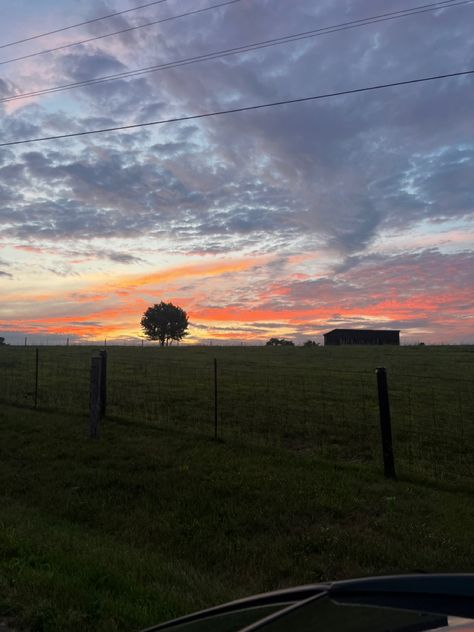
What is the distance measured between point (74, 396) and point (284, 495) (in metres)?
11.2

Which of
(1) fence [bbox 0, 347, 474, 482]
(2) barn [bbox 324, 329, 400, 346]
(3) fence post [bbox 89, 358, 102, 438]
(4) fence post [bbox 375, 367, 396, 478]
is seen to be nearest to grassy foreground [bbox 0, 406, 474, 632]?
(4) fence post [bbox 375, 367, 396, 478]

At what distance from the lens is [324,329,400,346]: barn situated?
96.9 meters

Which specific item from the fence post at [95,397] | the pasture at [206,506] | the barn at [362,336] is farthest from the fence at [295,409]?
the barn at [362,336]

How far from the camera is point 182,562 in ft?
18.2

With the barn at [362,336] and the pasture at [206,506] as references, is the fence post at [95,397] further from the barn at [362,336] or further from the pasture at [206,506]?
the barn at [362,336]

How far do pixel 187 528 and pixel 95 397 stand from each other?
6.00 m

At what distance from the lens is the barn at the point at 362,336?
96875 mm

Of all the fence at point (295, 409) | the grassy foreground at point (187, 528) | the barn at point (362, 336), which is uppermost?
the barn at point (362, 336)

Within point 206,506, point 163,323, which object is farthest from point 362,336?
point 206,506

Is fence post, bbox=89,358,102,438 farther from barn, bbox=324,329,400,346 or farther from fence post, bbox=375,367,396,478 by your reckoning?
barn, bbox=324,329,400,346

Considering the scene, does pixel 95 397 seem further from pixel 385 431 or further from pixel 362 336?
pixel 362 336

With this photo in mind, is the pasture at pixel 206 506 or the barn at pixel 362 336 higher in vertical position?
the barn at pixel 362 336

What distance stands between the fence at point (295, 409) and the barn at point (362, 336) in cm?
7359

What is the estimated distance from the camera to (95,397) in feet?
39.0
